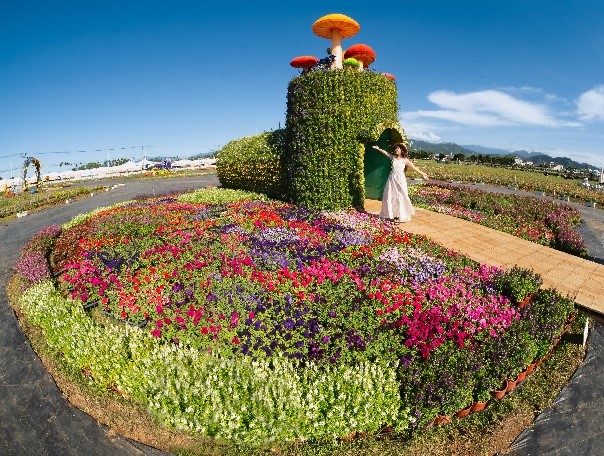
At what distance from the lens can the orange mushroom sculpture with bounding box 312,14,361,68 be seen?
1541cm

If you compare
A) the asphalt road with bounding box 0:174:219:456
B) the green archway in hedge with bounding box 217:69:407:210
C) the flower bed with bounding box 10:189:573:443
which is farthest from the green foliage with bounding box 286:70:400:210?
the asphalt road with bounding box 0:174:219:456

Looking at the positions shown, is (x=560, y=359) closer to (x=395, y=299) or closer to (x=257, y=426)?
(x=395, y=299)

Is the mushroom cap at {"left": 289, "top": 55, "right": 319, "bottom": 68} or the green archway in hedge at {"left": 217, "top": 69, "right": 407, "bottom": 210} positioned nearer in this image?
the green archway in hedge at {"left": 217, "top": 69, "right": 407, "bottom": 210}

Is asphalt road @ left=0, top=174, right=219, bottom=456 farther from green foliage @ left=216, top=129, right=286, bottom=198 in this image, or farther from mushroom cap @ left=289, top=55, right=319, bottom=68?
mushroom cap @ left=289, top=55, right=319, bottom=68

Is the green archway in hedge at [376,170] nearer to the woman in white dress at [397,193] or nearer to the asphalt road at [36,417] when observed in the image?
the woman in white dress at [397,193]

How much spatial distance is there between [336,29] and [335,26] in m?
0.23

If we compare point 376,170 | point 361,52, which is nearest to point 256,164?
point 376,170

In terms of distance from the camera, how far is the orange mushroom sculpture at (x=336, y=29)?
15.4 meters

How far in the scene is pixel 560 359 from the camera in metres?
7.09

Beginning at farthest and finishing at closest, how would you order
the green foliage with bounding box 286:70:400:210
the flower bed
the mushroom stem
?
the mushroom stem < the green foliage with bounding box 286:70:400:210 < the flower bed

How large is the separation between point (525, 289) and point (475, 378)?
10.8 feet

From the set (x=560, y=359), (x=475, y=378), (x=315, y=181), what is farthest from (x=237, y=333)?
(x=315, y=181)

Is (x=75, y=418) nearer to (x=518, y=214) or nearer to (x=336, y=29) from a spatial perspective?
(x=336, y=29)

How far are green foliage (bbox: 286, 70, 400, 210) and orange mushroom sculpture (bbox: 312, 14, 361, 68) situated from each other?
6.42ft
